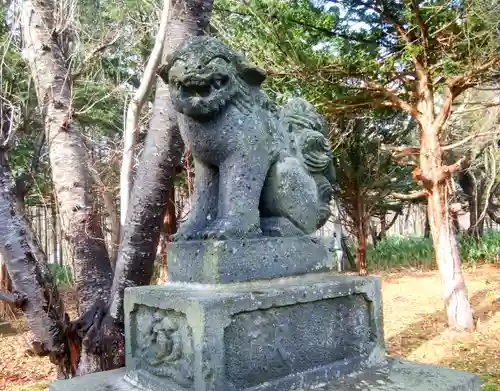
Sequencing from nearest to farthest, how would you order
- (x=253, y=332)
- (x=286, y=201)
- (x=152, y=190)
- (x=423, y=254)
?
(x=253, y=332), (x=286, y=201), (x=152, y=190), (x=423, y=254)

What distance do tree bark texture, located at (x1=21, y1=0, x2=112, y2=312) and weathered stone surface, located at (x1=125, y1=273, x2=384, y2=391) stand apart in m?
1.52

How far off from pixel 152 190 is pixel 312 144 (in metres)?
1.30

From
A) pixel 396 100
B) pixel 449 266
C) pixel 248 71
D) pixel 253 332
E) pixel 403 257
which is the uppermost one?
pixel 396 100

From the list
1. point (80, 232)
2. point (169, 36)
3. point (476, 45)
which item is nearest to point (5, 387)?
point (80, 232)

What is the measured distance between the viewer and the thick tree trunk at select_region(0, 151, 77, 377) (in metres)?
3.36

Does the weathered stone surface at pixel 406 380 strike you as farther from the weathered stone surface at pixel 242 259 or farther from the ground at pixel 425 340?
the ground at pixel 425 340

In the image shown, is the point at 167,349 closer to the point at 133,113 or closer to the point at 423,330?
the point at 133,113

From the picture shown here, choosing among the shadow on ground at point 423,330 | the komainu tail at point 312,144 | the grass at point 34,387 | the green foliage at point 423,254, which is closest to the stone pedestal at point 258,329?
the komainu tail at point 312,144

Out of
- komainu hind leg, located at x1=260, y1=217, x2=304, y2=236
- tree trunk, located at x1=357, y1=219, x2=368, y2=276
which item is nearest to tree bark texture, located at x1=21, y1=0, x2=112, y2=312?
komainu hind leg, located at x1=260, y1=217, x2=304, y2=236

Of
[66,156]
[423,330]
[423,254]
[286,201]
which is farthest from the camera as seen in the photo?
[423,254]

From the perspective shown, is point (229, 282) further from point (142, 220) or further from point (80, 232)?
point (80, 232)

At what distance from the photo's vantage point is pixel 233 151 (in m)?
2.19

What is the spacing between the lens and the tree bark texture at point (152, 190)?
3.34m

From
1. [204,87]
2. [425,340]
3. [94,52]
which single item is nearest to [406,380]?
[204,87]
